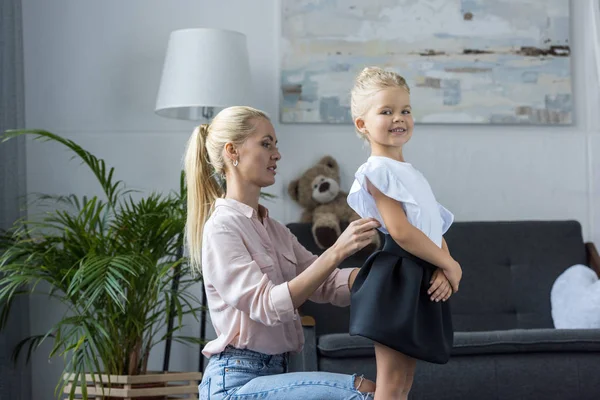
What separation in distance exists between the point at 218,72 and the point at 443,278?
191cm

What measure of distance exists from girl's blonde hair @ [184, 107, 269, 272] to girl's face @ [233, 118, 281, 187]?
2 cm

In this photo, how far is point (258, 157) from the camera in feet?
5.86

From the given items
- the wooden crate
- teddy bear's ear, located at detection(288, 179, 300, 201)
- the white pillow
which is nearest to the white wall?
teddy bear's ear, located at detection(288, 179, 300, 201)

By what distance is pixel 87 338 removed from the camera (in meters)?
2.68

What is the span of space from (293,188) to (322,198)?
175 mm

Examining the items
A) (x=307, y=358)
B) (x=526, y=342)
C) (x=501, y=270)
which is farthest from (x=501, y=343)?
(x=501, y=270)

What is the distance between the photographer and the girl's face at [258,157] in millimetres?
1787

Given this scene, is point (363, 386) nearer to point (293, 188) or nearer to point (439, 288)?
point (439, 288)

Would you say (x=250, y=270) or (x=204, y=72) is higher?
(x=204, y=72)

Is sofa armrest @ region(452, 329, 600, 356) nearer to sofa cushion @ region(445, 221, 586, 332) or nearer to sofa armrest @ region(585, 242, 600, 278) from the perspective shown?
sofa cushion @ region(445, 221, 586, 332)

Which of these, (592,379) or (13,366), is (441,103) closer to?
(592,379)

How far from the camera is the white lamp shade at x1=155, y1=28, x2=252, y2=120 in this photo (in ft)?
10.8

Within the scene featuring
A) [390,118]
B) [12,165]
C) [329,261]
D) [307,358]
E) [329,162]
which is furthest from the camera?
[329,162]

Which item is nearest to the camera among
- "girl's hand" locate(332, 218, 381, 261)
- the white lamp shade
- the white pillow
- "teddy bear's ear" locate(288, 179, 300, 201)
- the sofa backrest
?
"girl's hand" locate(332, 218, 381, 261)
